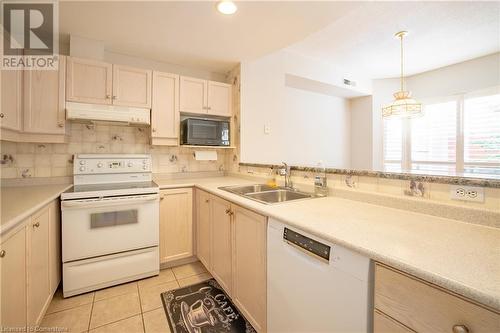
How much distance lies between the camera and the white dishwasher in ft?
2.52

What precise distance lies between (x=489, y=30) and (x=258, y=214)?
144 inches

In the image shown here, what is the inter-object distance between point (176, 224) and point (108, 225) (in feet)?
1.90

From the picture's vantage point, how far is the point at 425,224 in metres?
0.97

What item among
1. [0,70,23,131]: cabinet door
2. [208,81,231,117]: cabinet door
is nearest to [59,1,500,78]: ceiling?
[208,81,231,117]: cabinet door

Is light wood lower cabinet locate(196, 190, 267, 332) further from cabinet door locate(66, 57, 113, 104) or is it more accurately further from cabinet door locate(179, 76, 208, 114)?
cabinet door locate(66, 57, 113, 104)

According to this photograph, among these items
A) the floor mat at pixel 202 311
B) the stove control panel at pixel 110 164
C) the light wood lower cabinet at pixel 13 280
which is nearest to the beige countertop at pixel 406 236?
the light wood lower cabinet at pixel 13 280

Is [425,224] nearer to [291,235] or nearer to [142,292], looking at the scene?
[291,235]

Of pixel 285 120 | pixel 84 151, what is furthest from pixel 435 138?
pixel 84 151

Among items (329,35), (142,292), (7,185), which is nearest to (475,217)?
(142,292)

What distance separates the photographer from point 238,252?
4.92 feet

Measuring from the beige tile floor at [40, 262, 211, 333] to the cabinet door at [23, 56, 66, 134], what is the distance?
141cm

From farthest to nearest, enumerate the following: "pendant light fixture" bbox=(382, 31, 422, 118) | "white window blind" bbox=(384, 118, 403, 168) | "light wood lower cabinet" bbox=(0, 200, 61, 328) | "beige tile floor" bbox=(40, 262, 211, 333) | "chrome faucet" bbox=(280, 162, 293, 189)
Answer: "white window blind" bbox=(384, 118, 403, 168), "pendant light fixture" bbox=(382, 31, 422, 118), "chrome faucet" bbox=(280, 162, 293, 189), "beige tile floor" bbox=(40, 262, 211, 333), "light wood lower cabinet" bbox=(0, 200, 61, 328)

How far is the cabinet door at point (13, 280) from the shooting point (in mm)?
962

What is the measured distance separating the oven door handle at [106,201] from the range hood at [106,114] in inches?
29.7
